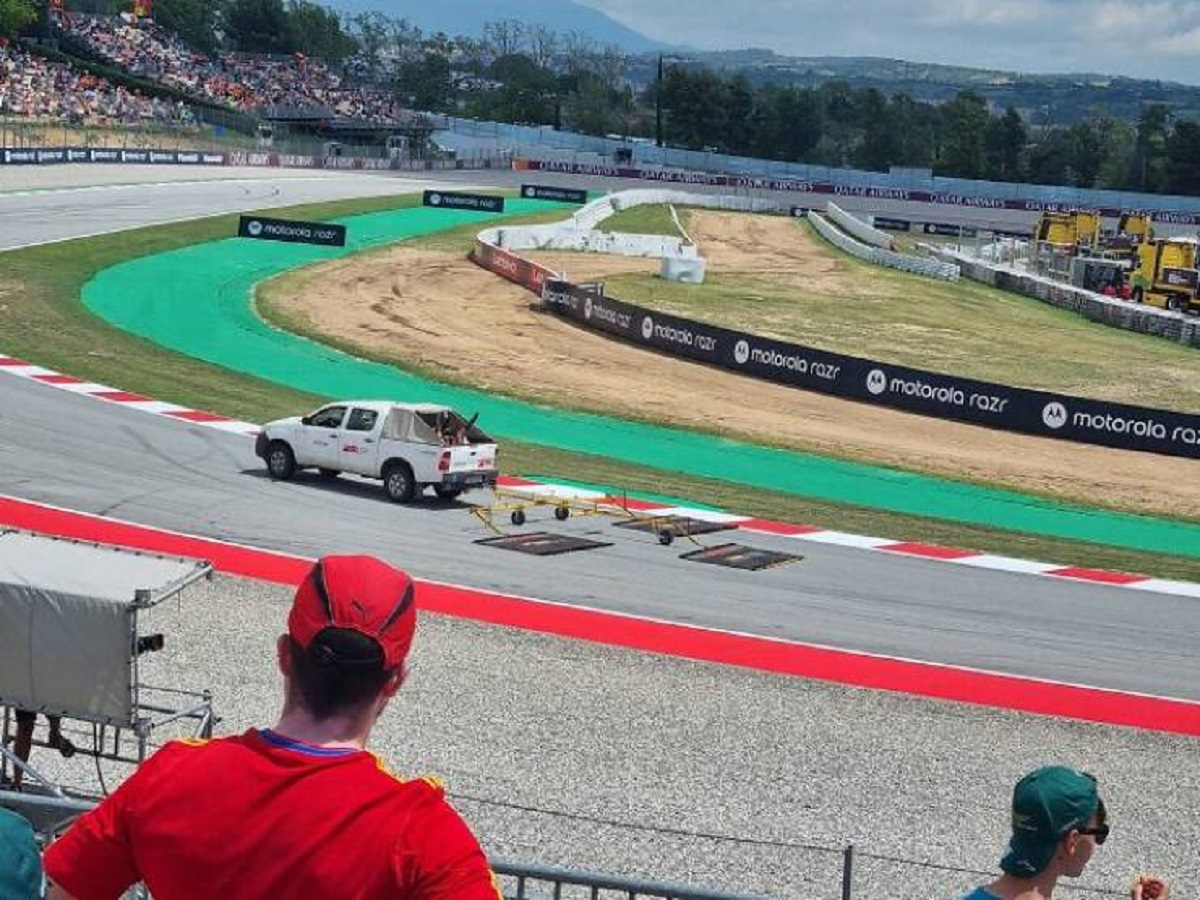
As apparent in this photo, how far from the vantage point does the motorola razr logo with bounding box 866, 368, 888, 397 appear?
37.9 metres

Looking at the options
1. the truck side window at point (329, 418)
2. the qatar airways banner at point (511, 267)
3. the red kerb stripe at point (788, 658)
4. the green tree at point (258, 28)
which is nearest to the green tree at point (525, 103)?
the green tree at point (258, 28)

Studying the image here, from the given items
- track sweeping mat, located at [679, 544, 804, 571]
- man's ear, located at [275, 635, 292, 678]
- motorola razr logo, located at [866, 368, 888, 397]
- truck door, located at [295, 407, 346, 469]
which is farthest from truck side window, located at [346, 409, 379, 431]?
man's ear, located at [275, 635, 292, 678]

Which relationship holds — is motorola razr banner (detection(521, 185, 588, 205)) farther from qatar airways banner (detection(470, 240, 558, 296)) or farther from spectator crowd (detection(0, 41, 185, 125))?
qatar airways banner (detection(470, 240, 558, 296))

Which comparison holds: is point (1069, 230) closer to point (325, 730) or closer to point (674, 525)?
point (674, 525)

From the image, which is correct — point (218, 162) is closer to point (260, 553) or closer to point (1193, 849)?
point (260, 553)

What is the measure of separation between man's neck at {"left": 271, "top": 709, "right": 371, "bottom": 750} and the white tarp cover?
8676mm

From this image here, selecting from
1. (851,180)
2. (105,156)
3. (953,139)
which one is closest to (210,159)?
(105,156)

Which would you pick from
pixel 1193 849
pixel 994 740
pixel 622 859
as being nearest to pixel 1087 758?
pixel 994 740

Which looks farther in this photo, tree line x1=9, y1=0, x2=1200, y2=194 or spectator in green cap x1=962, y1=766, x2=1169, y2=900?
tree line x1=9, y1=0, x2=1200, y2=194

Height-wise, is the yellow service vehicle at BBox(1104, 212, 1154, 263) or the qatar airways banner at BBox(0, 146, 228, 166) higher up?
the yellow service vehicle at BBox(1104, 212, 1154, 263)

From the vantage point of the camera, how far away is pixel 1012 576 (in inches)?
949

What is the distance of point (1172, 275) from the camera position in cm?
6081

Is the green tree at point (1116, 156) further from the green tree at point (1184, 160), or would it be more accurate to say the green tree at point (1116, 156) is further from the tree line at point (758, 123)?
the green tree at point (1184, 160)

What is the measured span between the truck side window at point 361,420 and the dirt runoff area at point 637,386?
1035cm
